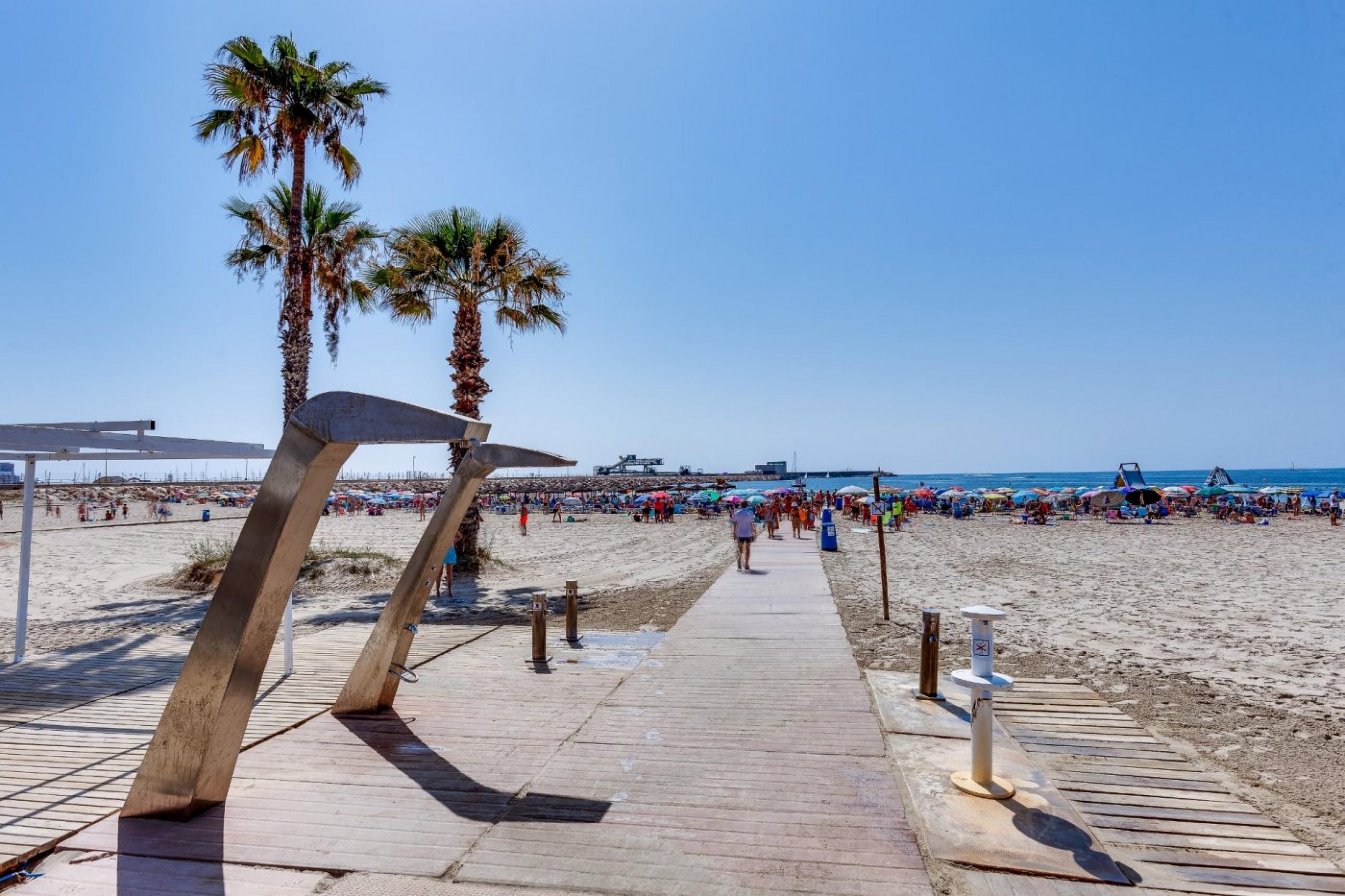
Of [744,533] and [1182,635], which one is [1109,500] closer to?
[744,533]

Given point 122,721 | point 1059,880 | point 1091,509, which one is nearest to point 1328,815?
point 1059,880

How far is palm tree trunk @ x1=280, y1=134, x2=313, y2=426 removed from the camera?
13.5 m

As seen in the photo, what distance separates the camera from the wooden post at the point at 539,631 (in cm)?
730

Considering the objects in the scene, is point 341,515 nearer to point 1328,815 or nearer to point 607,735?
point 607,735

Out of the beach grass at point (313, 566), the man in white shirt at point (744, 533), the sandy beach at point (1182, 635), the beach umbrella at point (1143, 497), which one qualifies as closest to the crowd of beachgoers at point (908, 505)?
the beach umbrella at point (1143, 497)

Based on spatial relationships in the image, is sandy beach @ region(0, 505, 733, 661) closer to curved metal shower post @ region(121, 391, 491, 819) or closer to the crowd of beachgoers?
the crowd of beachgoers

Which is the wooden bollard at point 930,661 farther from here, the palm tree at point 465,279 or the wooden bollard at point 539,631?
the palm tree at point 465,279

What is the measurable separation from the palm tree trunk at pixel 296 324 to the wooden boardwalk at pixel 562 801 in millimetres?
9726

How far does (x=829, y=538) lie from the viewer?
20.0m

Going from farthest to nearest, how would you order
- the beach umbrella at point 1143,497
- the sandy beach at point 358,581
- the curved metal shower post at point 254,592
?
the beach umbrella at point 1143,497
the sandy beach at point 358,581
the curved metal shower post at point 254,592

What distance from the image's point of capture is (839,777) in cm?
423

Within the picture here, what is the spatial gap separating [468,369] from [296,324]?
139 inches

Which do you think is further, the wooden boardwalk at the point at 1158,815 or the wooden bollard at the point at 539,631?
the wooden bollard at the point at 539,631

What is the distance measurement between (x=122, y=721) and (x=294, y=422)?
376cm
